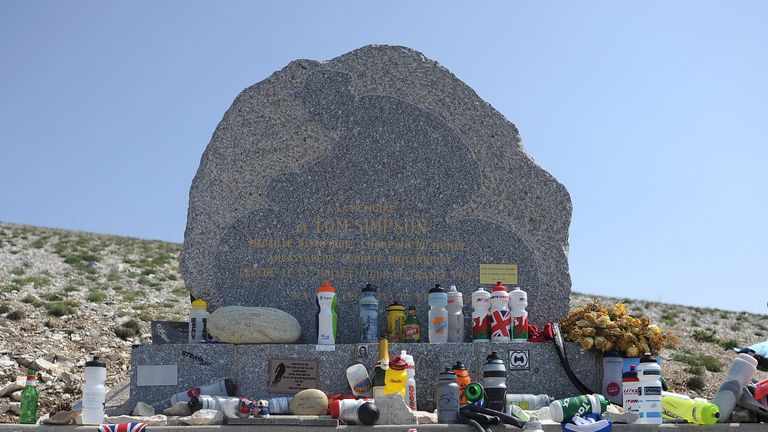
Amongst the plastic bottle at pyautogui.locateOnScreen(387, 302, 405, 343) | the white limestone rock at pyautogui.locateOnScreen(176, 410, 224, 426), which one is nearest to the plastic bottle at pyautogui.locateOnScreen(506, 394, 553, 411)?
the plastic bottle at pyautogui.locateOnScreen(387, 302, 405, 343)

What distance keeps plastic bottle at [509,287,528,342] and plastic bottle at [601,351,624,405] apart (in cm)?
84

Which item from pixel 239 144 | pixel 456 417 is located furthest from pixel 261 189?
pixel 456 417

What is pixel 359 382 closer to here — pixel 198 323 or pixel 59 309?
pixel 198 323

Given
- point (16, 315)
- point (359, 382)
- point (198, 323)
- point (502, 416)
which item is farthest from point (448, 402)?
point (16, 315)

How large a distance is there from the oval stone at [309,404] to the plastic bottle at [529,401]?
1797 millimetres

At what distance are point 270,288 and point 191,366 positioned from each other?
1384mm

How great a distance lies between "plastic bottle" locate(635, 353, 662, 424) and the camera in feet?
21.8

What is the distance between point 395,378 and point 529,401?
4.99 feet

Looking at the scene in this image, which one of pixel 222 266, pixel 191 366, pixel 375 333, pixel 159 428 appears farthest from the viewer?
pixel 222 266

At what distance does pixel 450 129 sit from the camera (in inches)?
367

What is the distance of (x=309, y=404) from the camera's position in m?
6.78

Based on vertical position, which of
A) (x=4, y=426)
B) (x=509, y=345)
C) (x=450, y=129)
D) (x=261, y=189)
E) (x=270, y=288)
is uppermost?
(x=450, y=129)

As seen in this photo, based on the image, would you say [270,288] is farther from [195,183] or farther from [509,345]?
[509,345]

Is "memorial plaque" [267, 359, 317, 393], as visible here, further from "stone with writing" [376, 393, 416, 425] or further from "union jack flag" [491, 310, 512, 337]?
"union jack flag" [491, 310, 512, 337]
